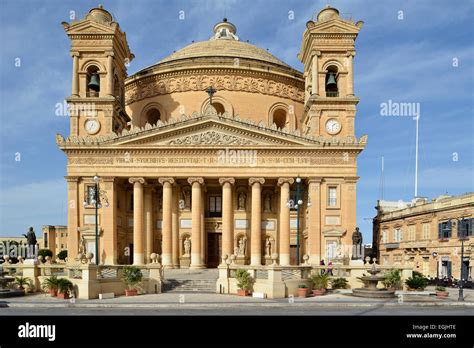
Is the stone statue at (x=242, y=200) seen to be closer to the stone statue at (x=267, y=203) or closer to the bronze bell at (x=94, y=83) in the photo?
the stone statue at (x=267, y=203)

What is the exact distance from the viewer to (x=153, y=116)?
5228 cm

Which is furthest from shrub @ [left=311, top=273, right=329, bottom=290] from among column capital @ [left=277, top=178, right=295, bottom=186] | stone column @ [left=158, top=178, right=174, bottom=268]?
stone column @ [left=158, top=178, right=174, bottom=268]

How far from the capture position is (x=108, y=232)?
40.0 m

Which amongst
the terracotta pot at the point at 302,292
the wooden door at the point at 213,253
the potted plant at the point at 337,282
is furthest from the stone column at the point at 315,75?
the terracotta pot at the point at 302,292

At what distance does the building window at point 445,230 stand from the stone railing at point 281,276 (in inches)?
550

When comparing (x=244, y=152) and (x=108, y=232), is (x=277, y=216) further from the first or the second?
(x=108, y=232)

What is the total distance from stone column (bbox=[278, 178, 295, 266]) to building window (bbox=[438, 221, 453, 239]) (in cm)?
1543

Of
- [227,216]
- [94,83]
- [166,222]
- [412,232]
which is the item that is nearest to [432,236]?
[412,232]

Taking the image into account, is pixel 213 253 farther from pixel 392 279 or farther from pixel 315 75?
pixel 315 75

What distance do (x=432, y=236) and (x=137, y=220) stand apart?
1175 inches

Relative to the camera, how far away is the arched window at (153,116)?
5184cm

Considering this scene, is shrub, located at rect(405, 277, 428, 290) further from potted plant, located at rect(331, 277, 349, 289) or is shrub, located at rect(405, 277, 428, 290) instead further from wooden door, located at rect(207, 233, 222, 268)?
wooden door, located at rect(207, 233, 222, 268)
